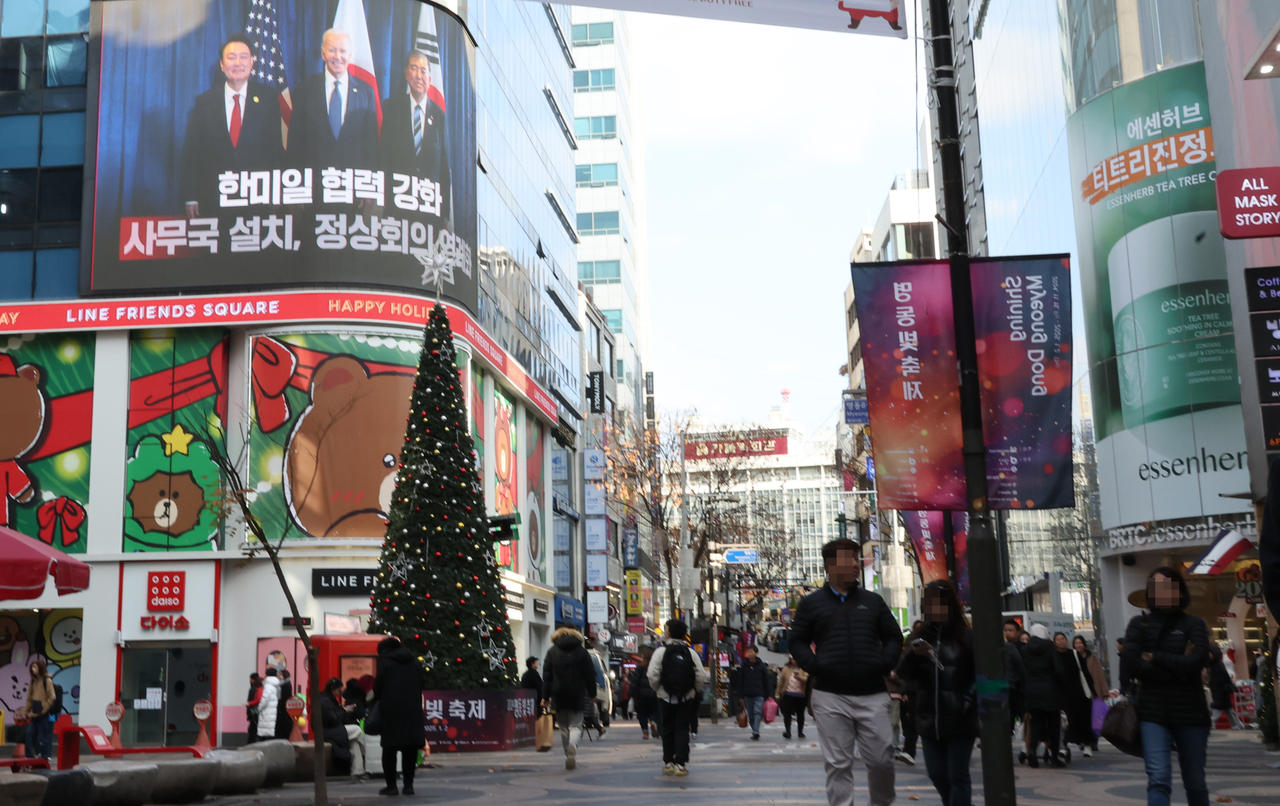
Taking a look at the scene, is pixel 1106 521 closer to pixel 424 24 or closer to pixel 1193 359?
pixel 1193 359

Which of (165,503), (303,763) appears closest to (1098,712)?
(303,763)

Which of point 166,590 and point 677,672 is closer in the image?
point 677,672

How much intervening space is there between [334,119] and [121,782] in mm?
25670

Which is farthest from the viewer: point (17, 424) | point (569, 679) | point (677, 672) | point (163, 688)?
point (17, 424)

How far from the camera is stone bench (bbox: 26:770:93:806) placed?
10492 mm

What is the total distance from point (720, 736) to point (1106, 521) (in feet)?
33.5

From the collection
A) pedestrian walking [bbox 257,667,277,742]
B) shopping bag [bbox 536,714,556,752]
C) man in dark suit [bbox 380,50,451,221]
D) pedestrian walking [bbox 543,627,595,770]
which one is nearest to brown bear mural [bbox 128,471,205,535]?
man in dark suit [bbox 380,50,451,221]

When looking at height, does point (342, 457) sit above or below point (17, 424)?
below

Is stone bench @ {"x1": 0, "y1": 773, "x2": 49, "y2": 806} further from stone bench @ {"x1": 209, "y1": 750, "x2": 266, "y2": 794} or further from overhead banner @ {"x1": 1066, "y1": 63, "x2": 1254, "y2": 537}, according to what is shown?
overhead banner @ {"x1": 1066, "y1": 63, "x2": 1254, "y2": 537}

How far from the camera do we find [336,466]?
34.0m

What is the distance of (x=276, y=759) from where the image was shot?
15.3m

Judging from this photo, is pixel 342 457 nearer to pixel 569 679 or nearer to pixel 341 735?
pixel 569 679

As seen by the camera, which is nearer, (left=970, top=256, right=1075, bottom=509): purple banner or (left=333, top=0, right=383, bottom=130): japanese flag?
(left=970, top=256, right=1075, bottom=509): purple banner

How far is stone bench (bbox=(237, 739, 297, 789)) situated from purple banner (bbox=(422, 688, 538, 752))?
22.5 feet
